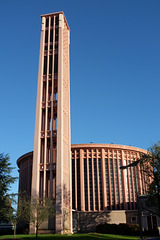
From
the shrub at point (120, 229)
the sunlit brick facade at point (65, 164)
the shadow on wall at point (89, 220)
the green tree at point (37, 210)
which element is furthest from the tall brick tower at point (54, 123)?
the shadow on wall at point (89, 220)

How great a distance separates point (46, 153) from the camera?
45.4m

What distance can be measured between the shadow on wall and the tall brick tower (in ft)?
30.9

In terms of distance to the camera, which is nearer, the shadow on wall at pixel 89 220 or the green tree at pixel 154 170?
the green tree at pixel 154 170

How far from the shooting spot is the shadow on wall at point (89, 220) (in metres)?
54.8

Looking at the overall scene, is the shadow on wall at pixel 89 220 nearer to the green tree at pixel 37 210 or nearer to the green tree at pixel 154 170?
the green tree at pixel 37 210

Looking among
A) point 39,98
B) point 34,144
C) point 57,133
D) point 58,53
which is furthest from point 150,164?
point 58,53

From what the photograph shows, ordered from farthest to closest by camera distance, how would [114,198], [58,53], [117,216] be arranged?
[114,198]
[117,216]
[58,53]

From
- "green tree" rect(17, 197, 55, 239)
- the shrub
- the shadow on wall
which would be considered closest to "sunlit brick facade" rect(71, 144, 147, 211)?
the shadow on wall

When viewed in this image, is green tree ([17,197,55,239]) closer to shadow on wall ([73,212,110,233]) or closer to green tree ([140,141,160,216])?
green tree ([140,141,160,216])

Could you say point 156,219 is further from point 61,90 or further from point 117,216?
point 61,90

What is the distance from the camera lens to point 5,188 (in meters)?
37.5

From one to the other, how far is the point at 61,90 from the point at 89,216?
1079 inches

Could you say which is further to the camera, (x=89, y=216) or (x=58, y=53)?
(x=89, y=216)

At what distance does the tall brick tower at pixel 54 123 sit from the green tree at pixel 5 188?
4.95m
